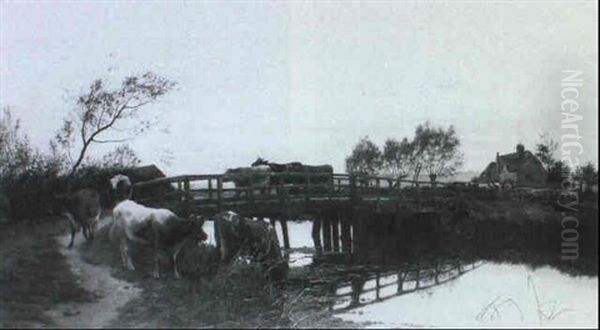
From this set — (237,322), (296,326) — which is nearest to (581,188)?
(296,326)

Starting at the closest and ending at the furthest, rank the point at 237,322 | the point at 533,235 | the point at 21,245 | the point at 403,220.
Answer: the point at 237,322 → the point at 21,245 → the point at 533,235 → the point at 403,220

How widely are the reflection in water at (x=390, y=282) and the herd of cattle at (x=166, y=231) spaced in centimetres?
163

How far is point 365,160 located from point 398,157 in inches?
129

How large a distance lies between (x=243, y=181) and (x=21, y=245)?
418 inches

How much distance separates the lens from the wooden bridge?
608 inches

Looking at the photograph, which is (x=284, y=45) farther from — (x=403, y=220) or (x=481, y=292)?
(x=403, y=220)

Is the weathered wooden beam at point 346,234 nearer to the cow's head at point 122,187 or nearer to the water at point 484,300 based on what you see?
the water at point 484,300

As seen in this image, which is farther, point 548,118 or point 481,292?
point 481,292

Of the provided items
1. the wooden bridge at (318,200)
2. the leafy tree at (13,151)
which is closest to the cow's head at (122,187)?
the wooden bridge at (318,200)

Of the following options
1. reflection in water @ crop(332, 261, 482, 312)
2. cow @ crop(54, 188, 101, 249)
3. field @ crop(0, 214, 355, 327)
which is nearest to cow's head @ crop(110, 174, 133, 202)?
cow @ crop(54, 188, 101, 249)

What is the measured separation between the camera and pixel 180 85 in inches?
613

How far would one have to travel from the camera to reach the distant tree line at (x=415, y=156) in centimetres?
3095

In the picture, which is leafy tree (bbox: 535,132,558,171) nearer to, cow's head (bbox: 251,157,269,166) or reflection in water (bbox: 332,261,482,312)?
reflection in water (bbox: 332,261,482,312)

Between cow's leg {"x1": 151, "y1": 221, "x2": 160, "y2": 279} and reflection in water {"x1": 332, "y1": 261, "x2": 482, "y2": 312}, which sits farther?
reflection in water {"x1": 332, "y1": 261, "x2": 482, "y2": 312}
